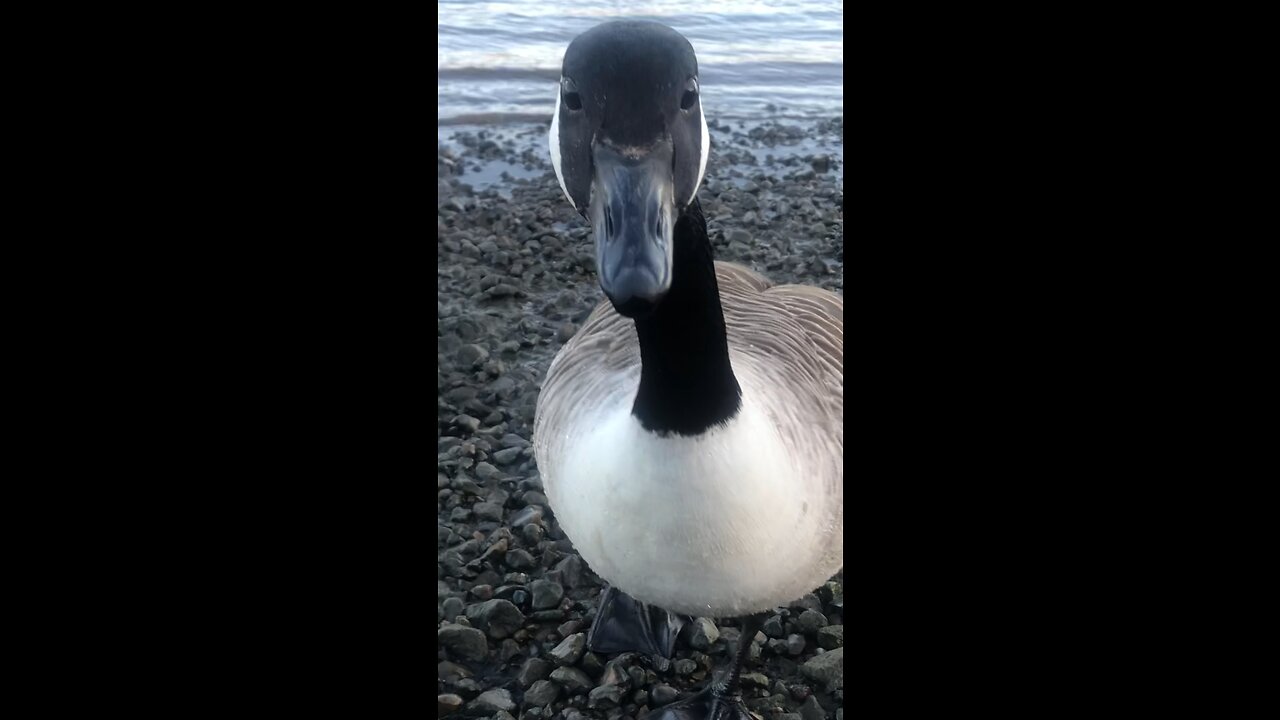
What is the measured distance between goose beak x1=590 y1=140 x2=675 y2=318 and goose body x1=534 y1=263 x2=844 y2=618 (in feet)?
1.79

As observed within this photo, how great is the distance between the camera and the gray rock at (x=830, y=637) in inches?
95.6

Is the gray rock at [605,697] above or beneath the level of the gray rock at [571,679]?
beneath

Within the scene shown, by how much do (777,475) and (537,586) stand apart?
0.97m

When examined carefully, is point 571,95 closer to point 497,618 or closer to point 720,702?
point 497,618

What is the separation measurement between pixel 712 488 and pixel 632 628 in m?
0.79

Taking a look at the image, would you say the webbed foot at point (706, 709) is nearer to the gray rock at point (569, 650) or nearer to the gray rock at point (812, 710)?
the gray rock at point (812, 710)

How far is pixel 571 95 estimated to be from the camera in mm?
1617

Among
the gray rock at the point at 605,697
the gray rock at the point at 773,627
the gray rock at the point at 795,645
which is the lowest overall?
the gray rock at the point at 605,697

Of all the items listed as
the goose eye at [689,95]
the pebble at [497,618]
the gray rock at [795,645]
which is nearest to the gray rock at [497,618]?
the pebble at [497,618]

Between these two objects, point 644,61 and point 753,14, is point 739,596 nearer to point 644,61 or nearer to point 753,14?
point 644,61

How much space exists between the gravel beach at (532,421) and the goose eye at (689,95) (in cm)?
44

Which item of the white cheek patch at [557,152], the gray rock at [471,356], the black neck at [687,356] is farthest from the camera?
the gray rock at [471,356]

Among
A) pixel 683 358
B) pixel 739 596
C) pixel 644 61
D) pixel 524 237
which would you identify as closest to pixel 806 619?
pixel 739 596

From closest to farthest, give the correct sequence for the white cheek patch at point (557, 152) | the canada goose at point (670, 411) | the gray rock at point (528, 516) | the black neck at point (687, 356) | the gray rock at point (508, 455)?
the canada goose at point (670, 411)
the white cheek patch at point (557, 152)
the black neck at point (687, 356)
the gray rock at point (528, 516)
the gray rock at point (508, 455)
